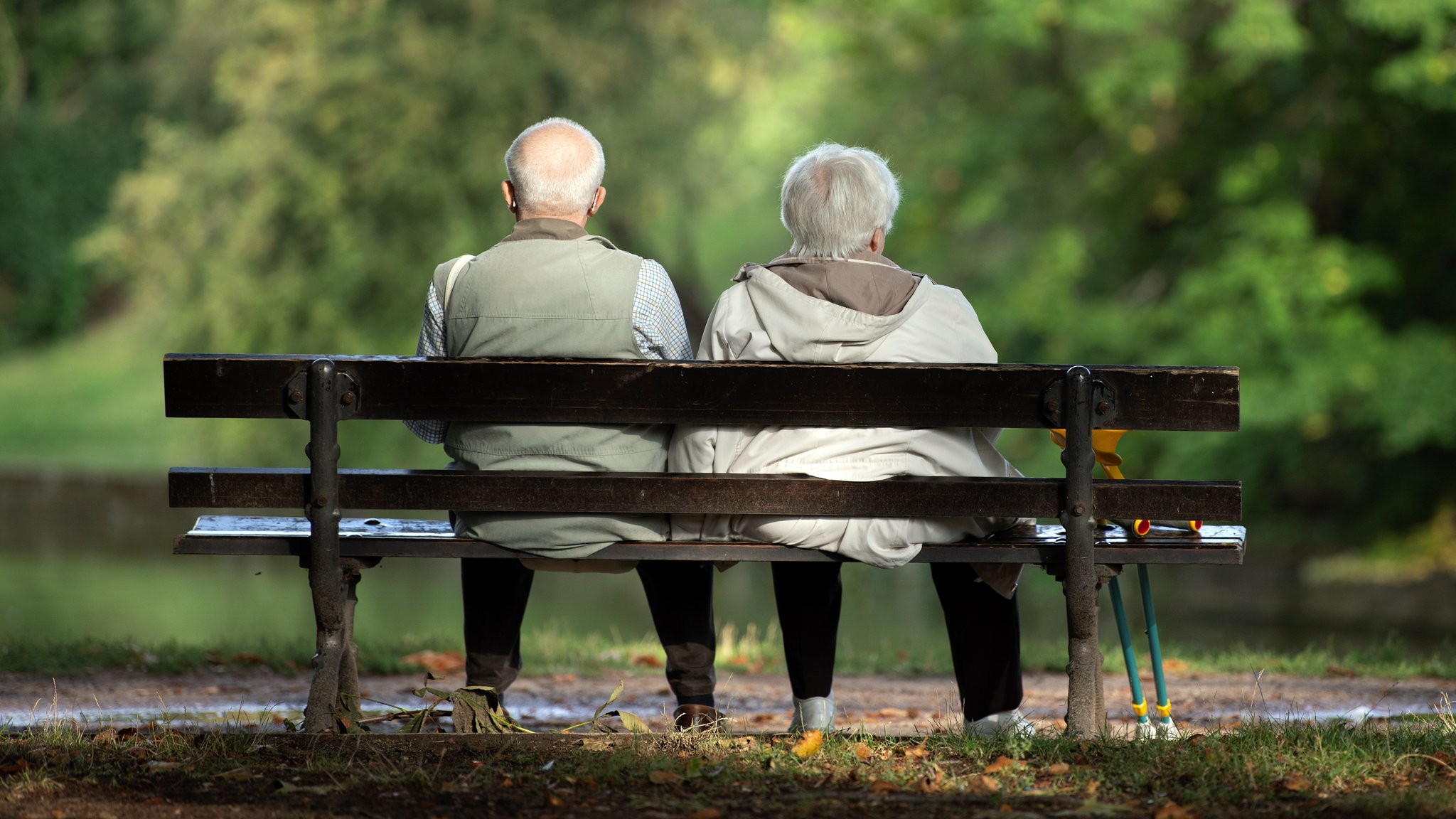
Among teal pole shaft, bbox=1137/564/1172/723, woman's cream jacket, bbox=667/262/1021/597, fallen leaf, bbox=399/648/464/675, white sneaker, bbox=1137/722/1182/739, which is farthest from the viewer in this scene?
fallen leaf, bbox=399/648/464/675

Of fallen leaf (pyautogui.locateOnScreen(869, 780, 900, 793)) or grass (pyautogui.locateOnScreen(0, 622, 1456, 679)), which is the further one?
grass (pyautogui.locateOnScreen(0, 622, 1456, 679))

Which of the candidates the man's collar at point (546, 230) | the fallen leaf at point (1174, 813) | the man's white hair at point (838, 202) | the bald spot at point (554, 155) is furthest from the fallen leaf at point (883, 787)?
the bald spot at point (554, 155)

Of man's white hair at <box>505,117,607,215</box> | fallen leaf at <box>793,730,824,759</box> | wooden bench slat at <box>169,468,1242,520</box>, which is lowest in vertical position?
fallen leaf at <box>793,730,824,759</box>

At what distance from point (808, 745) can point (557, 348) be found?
3.61 ft

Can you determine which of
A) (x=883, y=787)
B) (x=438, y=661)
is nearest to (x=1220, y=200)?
(x=438, y=661)

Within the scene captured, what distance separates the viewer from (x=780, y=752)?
334cm

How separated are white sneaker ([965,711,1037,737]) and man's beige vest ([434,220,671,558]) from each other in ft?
2.91

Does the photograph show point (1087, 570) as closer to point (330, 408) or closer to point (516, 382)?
point (516, 382)

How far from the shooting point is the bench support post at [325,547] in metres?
3.44

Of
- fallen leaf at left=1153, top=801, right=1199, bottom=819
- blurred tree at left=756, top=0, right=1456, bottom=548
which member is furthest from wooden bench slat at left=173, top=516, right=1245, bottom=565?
blurred tree at left=756, top=0, right=1456, bottom=548

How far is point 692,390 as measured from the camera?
3475 mm

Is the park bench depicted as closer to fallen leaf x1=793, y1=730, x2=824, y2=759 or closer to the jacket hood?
the jacket hood

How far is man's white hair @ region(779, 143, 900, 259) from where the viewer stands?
371 centimetres

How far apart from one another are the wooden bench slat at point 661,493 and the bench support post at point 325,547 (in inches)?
2.3
